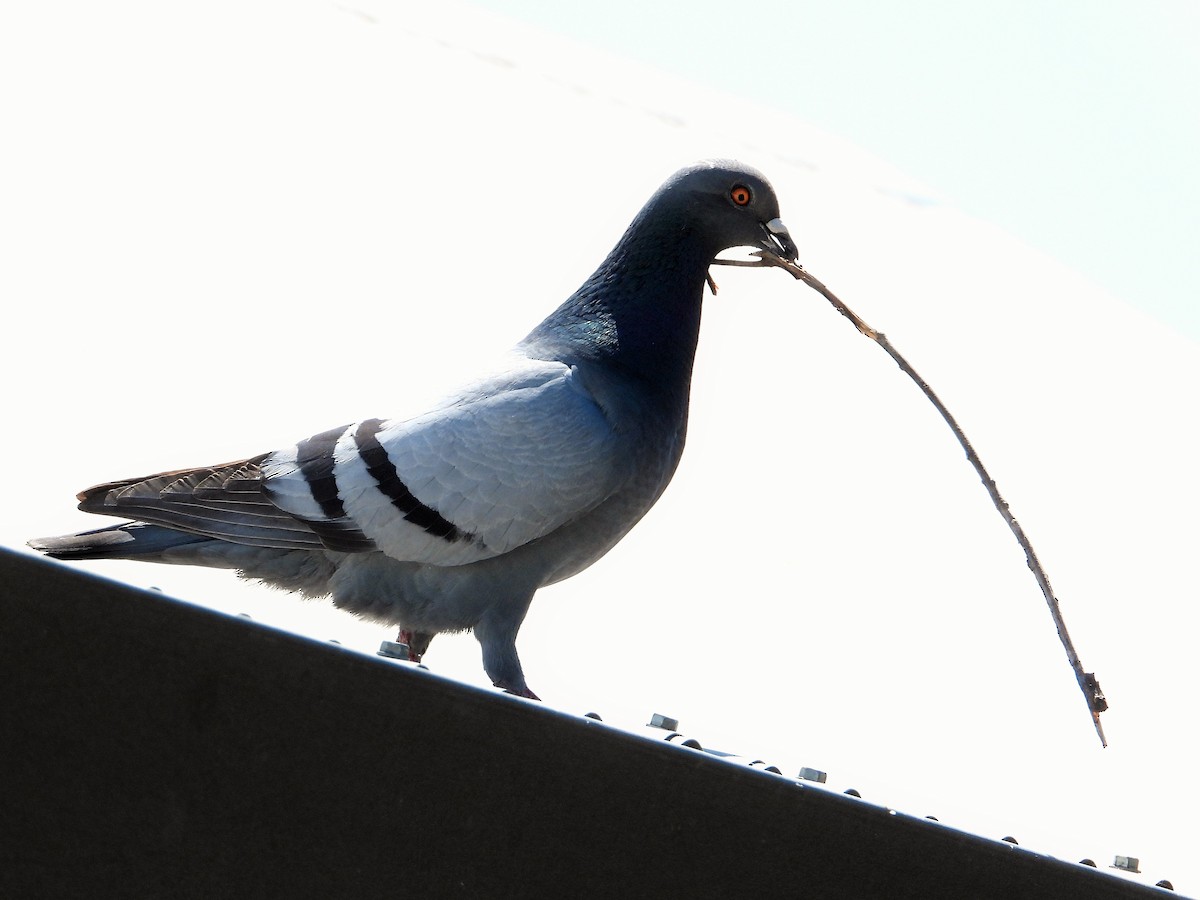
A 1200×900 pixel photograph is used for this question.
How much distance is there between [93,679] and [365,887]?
271 mm

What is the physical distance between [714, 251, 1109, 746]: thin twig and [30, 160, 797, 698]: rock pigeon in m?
0.27

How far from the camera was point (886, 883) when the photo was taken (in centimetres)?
111

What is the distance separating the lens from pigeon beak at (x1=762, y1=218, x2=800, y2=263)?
7.52 feet

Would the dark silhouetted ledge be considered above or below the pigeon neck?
below

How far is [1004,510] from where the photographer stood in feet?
5.41

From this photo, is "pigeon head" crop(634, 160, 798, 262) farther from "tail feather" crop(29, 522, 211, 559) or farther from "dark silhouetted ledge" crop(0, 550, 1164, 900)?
"dark silhouetted ledge" crop(0, 550, 1164, 900)

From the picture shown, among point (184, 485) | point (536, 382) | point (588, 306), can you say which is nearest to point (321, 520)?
point (184, 485)

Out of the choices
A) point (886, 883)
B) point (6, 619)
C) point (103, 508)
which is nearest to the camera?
point (6, 619)

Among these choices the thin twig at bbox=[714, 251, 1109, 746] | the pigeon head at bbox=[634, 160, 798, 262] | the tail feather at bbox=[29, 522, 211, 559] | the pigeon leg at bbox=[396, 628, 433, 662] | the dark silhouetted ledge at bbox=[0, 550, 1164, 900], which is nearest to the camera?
the dark silhouetted ledge at bbox=[0, 550, 1164, 900]

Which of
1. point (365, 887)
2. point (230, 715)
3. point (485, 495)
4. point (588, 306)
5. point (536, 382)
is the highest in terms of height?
point (588, 306)

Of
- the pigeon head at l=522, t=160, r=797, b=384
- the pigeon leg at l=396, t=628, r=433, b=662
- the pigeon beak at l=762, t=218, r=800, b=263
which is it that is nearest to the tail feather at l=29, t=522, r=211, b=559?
the pigeon leg at l=396, t=628, r=433, b=662

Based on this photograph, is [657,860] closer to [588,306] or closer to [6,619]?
[6,619]

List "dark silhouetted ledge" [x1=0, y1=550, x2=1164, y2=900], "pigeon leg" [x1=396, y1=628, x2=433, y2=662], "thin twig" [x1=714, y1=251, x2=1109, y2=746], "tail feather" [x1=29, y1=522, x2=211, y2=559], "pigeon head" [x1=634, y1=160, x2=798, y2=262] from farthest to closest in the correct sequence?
"pigeon head" [x1=634, y1=160, x2=798, y2=262] < "pigeon leg" [x1=396, y1=628, x2=433, y2=662] < "tail feather" [x1=29, y1=522, x2=211, y2=559] < "thin twig" [x1=714, y1=251, x2=1109, y2=746] < "dark silhouetted ledge" [x1=0, y1=550, x2=1164, y2=900]

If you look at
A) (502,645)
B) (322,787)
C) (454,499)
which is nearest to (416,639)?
(502,645)
